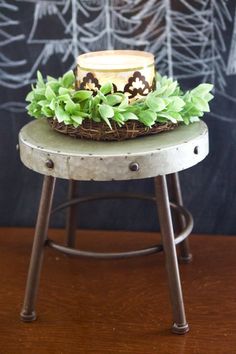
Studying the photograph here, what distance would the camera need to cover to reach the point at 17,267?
1298mm

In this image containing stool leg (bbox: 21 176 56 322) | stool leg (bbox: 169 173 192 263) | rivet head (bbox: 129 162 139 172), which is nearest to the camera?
rivet head (bbox: 129 162 139 172)

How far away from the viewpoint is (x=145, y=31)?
50.6 inches

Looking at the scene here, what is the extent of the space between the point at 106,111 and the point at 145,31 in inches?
15.7

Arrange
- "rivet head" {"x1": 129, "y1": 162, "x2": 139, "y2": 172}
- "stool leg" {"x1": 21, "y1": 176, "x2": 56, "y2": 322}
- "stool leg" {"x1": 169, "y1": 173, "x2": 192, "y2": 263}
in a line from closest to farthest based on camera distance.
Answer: "rivet head" {"x1": 129, "y1": 162, "x2": 139, "y2": 172}, "stool leg" {"x1": 21, "y1": 176, "x2": 56, "y2": 322}, "stool leg" {"x1": 169, "y1": 173, "x2": 192, "y2": 263}

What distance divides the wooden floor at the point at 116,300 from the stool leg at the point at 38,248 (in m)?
0.03

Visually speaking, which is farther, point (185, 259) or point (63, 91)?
point (185, 259)

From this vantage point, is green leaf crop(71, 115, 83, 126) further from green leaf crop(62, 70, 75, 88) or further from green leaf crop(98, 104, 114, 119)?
green leaf crop(62, 70, 75, 88)

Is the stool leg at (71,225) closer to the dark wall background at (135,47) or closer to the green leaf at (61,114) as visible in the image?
the dark wall background at (135,47)

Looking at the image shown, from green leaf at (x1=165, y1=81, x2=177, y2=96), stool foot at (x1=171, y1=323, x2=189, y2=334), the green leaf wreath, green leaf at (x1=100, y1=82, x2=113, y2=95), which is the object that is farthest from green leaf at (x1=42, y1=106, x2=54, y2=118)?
stool foot at (x1=171, y1=323, x2=189, y2=334)

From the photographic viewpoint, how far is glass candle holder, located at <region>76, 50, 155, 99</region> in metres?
1.01

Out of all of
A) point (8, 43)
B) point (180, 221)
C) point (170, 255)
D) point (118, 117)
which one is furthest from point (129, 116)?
point (8, 43)

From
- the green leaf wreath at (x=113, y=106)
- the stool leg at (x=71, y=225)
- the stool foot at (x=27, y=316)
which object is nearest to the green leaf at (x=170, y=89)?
the green leaf wreath at (x=113, y=106)

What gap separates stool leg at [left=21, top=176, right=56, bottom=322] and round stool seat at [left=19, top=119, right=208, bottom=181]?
0.20 feet

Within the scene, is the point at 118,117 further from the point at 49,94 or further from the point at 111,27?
the point at 111,27
